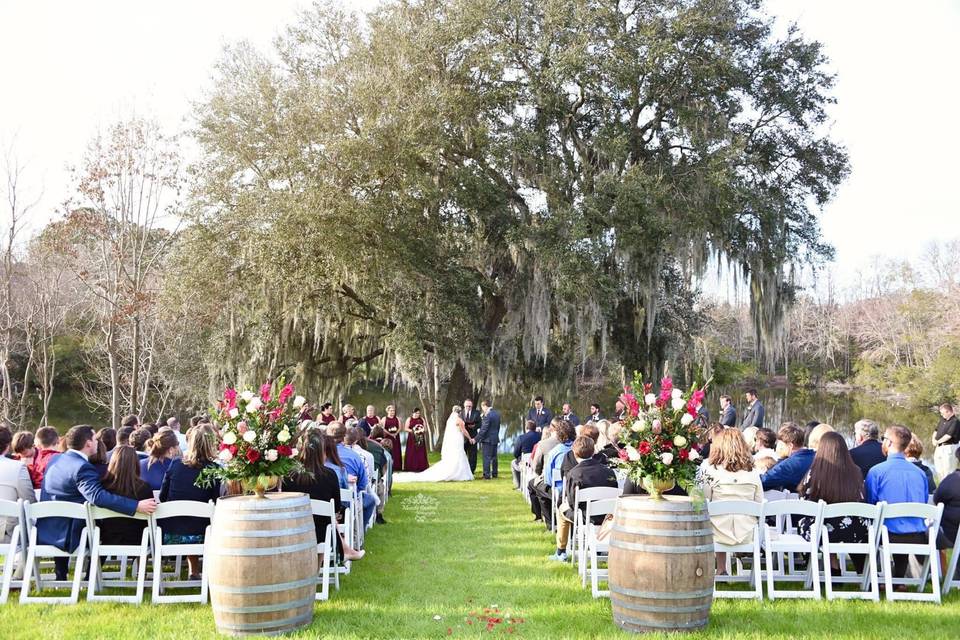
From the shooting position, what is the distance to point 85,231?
13.5 meters

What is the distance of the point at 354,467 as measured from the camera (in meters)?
7.32

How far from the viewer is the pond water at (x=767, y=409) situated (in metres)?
28.9

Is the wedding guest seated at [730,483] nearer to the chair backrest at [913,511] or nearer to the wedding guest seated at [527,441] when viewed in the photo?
the chair backrest at [913,511]

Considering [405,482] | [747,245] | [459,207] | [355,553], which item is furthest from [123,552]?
[747,245]

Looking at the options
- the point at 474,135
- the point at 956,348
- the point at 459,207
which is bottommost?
the point at 956,348

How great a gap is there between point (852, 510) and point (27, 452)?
22.7 feet

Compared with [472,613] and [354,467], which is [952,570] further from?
[354,467]

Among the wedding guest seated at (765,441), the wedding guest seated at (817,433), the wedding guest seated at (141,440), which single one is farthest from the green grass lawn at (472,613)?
the wedding guest seated at (765,441)

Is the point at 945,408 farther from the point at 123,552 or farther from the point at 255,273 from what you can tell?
the point at 255,273

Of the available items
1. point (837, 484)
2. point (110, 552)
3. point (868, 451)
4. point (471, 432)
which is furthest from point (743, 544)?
point (471, 432)

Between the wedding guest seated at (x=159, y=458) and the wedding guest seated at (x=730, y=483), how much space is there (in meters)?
4.41

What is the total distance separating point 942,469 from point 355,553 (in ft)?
31.7

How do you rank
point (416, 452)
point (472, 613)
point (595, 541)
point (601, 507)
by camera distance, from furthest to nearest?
1. point (416, 452)
2. point (601, 507)
3. point (595, 541)
4. point (472, 613)

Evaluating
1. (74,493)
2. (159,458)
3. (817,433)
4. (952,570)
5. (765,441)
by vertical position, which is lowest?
(952,570)
